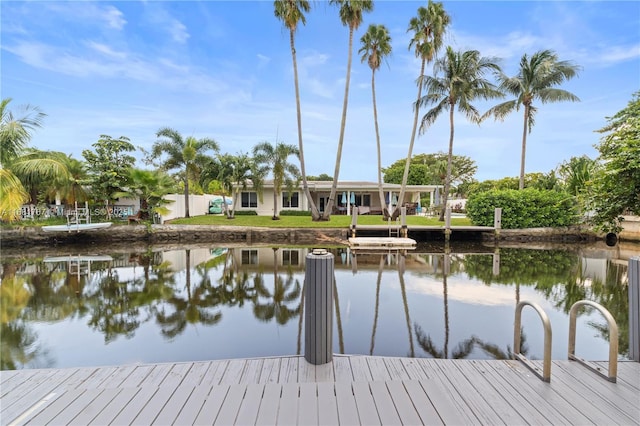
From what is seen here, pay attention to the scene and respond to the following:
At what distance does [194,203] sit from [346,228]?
1093cm

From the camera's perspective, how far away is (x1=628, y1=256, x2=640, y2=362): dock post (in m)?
2.86

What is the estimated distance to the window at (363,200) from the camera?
2542 centimetres

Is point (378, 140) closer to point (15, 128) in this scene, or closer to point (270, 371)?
point (15, 128)

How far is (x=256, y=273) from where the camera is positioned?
912cm

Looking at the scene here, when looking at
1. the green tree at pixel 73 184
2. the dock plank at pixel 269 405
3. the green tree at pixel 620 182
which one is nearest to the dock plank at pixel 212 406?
the dock plank at pixel 269 405

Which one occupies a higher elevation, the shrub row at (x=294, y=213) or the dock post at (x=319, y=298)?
the shrub row at (x=294, y=213)

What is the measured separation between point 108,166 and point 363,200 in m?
17.0

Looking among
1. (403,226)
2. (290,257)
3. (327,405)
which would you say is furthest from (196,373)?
(403,226)

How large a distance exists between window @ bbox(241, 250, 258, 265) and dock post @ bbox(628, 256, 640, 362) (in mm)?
9133

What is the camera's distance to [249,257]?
38.5ft

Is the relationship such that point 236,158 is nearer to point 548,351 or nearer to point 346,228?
point 346,228

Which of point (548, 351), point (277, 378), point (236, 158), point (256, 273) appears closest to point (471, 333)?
point (548, 351)

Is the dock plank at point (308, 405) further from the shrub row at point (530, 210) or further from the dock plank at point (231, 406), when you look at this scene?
the shrub row at point (530, 210)

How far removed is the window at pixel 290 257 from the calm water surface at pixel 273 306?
12cm
